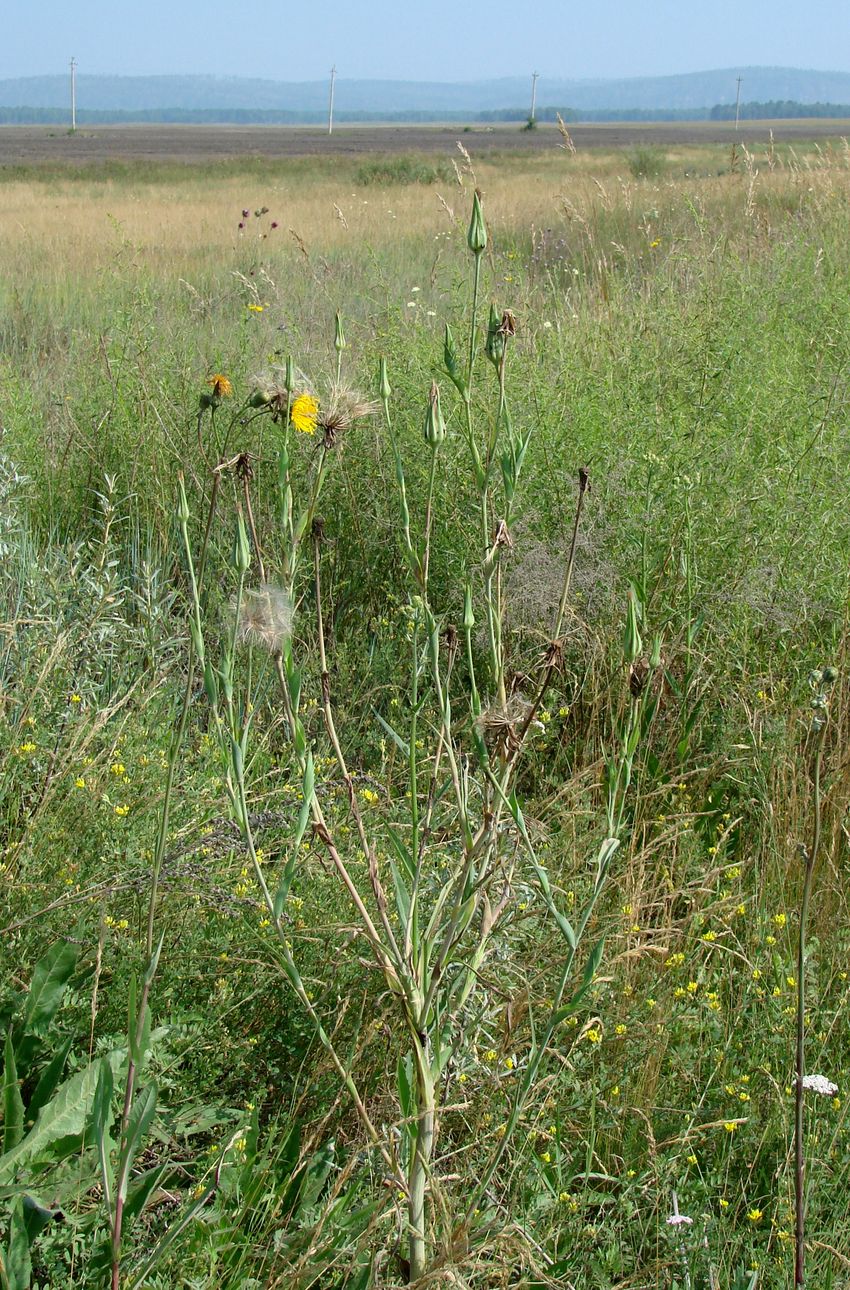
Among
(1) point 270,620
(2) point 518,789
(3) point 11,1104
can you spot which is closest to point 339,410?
(1) point 270,620

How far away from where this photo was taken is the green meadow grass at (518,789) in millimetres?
1520

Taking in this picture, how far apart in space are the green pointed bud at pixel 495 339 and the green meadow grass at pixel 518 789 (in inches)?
15.0

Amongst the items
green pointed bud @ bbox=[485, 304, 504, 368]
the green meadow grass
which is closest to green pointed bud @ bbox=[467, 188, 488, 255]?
green pointed bud @ bbox=[485, 304, 504, 368]

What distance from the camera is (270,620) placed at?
146cm

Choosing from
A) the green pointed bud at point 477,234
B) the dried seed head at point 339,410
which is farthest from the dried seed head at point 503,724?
the green pointed bud at point 477,234

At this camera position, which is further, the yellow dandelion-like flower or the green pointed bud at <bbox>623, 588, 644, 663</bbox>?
the yellow dandelion-like flower

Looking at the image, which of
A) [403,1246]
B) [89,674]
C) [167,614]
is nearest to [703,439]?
[167,614]

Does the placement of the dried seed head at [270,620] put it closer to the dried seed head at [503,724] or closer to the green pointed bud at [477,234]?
the dried seed head at [503,724]

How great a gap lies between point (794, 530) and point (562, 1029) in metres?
1.76

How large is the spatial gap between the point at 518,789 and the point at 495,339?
1.55m

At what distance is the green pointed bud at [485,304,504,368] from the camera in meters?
1.31

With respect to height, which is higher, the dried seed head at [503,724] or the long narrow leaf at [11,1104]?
the dried seed head at [503,724]

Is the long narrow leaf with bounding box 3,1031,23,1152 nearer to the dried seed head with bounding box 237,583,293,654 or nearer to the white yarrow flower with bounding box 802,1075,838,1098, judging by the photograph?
the dried seed head with bounding box 237,583,293,654

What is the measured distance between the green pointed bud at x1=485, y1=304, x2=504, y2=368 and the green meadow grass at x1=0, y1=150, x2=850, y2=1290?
38cm
